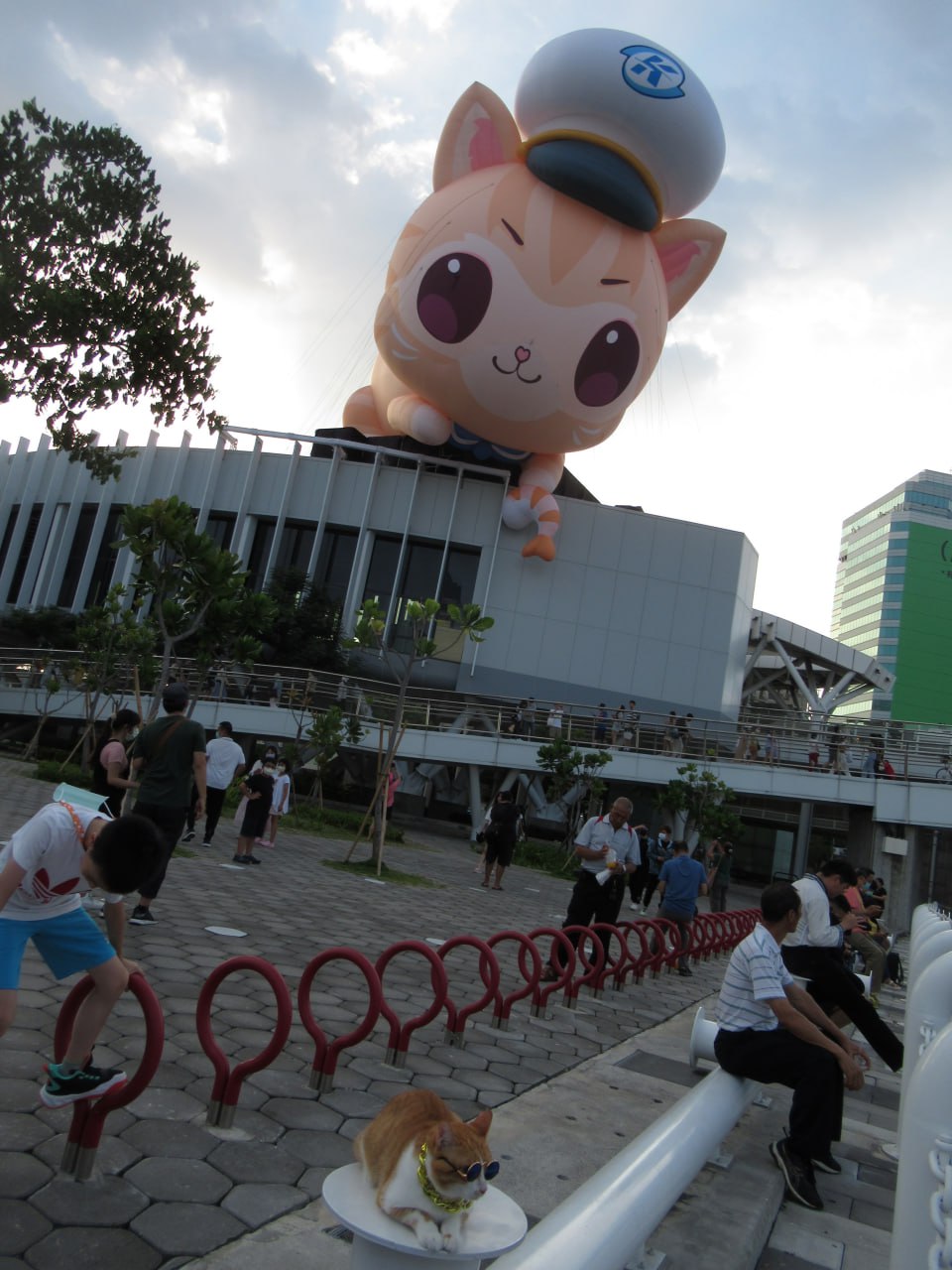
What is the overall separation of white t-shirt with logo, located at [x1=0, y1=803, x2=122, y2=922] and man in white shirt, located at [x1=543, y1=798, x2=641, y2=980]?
20.4 ft

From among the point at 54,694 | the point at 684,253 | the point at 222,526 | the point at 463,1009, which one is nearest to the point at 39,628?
the point at 222,526

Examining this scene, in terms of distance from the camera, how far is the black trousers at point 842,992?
19.8 ft

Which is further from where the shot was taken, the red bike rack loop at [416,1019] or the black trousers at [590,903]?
the black trousers at [590,903]

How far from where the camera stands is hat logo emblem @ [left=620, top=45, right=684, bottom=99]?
68.8 feet

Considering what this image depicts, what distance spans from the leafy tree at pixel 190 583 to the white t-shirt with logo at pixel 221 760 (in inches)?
47.8

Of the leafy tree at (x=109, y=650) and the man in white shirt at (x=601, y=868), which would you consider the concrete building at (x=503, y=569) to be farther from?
the man in white shirt at (x=601, y=868)

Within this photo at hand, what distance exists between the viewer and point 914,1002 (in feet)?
12.7

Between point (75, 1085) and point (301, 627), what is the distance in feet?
93.2

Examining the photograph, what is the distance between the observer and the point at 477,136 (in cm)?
2503

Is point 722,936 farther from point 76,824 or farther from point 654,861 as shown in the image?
point 76,824

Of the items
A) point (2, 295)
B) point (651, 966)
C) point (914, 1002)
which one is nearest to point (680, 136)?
point (2, 295)

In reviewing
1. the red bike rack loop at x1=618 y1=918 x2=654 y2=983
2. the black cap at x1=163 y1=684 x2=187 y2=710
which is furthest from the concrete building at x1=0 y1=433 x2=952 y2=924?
the black cap at x1=163 y1=684 x2=187 y2=710

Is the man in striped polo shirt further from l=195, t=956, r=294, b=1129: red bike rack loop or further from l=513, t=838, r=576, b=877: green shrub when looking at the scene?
l=513, t=838, r=576, b=877: green shrub

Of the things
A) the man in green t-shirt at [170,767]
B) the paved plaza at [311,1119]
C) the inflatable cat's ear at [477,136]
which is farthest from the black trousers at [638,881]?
the inflatable cat's ear at [477,136]
